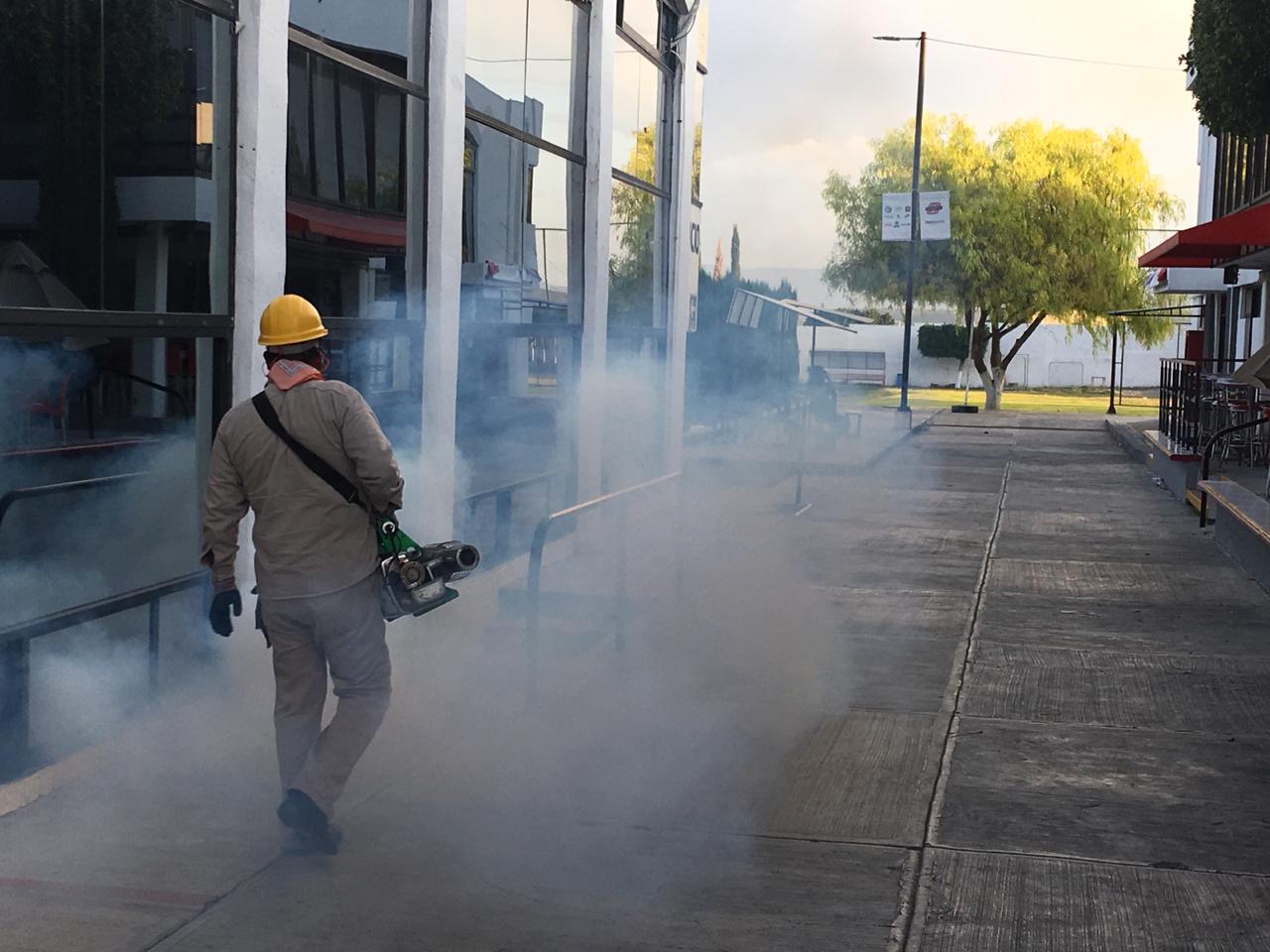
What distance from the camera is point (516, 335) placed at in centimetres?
947

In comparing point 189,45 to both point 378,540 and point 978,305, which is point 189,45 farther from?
point 978,305

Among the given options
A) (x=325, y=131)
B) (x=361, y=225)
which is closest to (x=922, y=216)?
(x=361, y=225)

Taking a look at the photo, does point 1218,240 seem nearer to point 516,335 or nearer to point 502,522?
point 516,335

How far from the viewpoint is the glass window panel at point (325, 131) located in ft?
22.5

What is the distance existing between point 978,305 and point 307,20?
3528 cm

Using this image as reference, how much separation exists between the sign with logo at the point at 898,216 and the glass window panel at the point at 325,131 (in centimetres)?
2502

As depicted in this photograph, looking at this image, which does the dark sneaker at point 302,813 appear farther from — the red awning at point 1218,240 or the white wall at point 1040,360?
the white wall at point 1040,360

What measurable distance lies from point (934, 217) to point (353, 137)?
2513cm

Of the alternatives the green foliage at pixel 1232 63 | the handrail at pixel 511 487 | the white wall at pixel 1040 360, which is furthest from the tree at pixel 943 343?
the handrail at pixel 511 487

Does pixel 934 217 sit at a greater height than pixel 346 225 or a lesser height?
greater

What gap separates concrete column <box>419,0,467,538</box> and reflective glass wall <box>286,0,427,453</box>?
60mm

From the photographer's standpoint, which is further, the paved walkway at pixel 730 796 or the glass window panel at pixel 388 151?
the glass window panel at pixel 388 151

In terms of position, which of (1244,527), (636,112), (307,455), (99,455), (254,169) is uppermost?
(636,112)

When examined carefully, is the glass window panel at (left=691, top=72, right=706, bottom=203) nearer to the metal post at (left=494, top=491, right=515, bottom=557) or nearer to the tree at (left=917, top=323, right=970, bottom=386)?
the metal post at (left=494, top=491, right=515, bottom=557)
